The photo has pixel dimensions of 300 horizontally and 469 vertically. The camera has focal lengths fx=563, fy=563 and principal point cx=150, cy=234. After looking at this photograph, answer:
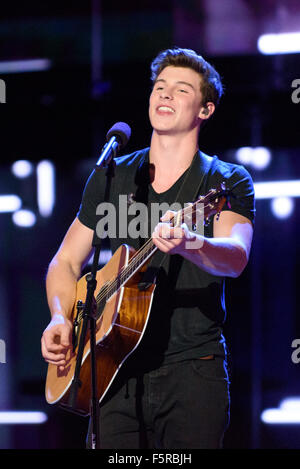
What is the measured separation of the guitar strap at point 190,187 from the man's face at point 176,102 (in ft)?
0.55

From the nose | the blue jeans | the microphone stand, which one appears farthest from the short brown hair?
the blue jeans

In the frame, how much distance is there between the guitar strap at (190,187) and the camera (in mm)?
2332

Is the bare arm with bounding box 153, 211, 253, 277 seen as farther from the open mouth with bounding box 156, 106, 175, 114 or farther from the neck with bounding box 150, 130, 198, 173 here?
the open mouth with bounding box 156, 106, 175, 114

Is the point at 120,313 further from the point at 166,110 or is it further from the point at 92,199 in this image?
the point at 166,110

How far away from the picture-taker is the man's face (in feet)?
8.61

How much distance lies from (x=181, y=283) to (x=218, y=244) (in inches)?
12.8

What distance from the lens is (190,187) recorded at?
2508 mm

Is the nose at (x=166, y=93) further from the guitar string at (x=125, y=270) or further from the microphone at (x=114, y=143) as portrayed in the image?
the guitar string at (x=125, y=270)

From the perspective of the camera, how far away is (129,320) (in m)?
2.24

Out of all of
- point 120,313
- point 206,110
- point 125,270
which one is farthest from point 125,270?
point 206,110

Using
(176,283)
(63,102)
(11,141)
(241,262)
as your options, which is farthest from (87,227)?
(11,141)

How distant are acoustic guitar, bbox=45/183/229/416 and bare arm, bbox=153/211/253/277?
0.12 metres

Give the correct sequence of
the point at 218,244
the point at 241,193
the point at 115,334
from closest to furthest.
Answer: the point at 218,244
the point at 115,334
the point at 241,193

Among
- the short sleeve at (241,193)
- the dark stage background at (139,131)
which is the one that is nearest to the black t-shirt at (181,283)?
the short sleeve at (241,193)
